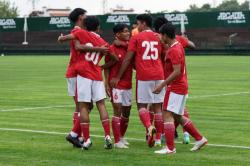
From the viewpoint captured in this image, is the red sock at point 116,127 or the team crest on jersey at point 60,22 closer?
the red sock at point 116,127

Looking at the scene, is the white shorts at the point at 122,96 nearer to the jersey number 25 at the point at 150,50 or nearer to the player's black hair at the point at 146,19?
the jersey number 25 at the point at 150,50

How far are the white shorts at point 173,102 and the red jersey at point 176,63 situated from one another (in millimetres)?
73

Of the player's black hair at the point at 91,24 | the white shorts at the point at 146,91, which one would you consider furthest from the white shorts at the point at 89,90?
the player's black hair at the point at 91,24

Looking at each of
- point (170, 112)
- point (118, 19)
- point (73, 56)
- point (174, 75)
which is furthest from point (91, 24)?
→ point (118, 19)

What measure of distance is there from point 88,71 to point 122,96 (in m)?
0.92

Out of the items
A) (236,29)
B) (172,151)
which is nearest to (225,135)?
(172,151)

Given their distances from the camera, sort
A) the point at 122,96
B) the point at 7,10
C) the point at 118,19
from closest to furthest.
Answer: the point at 122,96 → the point at 118,19 → the point at 7,10

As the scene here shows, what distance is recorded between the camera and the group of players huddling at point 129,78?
39.1 ft

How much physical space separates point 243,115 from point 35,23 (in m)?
65.2

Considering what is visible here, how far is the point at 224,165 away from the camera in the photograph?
10.9 meters

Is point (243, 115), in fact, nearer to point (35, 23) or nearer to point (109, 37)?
point (109, 37)

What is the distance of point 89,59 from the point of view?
12422 mm

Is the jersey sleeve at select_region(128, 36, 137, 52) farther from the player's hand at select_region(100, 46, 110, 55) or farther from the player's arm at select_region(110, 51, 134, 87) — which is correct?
the player's hand at select_region(100, 46, 110, 55)

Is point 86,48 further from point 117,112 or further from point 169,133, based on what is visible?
point 169,133
